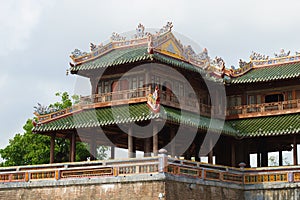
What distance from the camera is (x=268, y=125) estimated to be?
3275 cm

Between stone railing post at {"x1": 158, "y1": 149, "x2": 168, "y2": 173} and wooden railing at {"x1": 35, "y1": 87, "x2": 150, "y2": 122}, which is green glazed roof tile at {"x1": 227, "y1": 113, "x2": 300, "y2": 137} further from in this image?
stone railing post at {"x1": 158, "y1": 149, "x2": 168, "y2": 173}

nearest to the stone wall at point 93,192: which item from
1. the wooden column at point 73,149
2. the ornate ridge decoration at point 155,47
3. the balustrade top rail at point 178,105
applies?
the wooden column at point 73,149

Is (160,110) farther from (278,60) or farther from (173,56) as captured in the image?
(278,60)

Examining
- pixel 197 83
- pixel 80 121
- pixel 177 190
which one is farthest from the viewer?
pixel 197 83

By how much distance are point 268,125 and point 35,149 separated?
18325mm

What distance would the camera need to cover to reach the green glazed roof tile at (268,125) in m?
31.7

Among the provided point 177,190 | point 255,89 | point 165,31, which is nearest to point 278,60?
point 255,89

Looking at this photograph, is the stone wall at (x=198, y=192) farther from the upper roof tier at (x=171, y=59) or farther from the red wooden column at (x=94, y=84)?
the red wooden column at (x=94, y=84)

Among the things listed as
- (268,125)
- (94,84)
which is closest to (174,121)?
(268,125)

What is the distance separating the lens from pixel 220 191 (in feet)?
95.6

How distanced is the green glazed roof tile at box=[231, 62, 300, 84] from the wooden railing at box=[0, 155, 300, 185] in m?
5.88

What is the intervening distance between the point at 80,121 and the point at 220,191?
299 inches

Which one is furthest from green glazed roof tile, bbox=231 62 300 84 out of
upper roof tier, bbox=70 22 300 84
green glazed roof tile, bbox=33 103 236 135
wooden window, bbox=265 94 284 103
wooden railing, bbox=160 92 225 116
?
green glazed roof tile, bbox=33 103 236 135

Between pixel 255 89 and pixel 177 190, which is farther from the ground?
pixel 255 89
